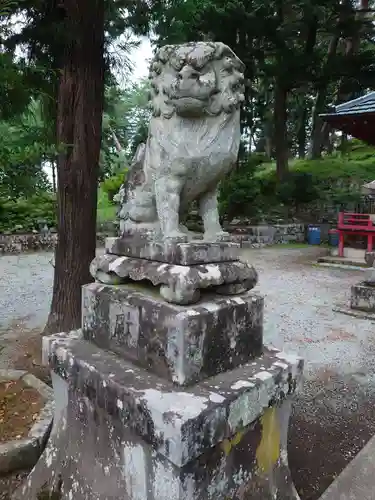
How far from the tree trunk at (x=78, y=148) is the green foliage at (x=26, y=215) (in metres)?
7.16

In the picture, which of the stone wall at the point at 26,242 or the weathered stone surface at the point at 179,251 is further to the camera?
the stone wall at the point at 26,242

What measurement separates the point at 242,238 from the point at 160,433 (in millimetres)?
10523

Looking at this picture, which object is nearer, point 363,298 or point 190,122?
point 190,122

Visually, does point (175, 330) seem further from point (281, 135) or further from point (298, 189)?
point (281, 135)

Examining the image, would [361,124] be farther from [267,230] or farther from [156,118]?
[156,118]

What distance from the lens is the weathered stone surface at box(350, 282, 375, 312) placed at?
5.05 meters

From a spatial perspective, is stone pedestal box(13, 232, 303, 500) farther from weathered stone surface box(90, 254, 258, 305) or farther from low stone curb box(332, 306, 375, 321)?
low stone curb box(332, 306, 375, 321)

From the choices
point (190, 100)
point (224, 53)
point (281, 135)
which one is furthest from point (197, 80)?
point (281, 135)

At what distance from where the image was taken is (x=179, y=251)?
1507 millimetres

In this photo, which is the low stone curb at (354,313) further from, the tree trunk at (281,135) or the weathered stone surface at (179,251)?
the tree trunk at (281,135)

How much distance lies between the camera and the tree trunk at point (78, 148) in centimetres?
329

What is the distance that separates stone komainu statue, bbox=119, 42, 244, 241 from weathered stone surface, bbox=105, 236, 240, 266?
0.05m

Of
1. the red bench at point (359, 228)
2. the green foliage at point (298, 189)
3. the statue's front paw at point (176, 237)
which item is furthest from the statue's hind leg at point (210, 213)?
the green foliage at point (298, 189)

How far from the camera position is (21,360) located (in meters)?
3.41
